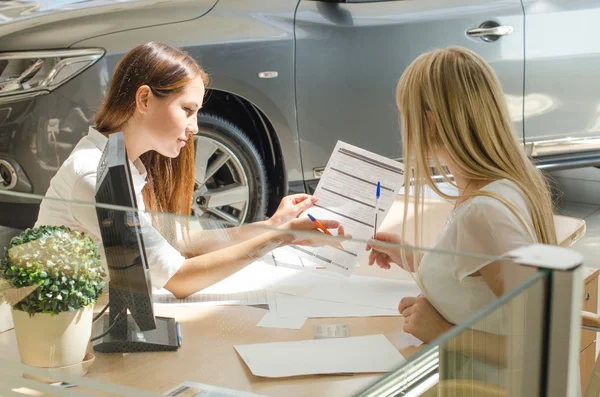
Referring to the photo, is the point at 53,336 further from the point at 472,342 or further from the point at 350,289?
the point at 472,342

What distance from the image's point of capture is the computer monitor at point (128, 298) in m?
1.29

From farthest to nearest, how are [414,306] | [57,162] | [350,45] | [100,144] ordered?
[350,45] → [57,162] → [100,144] → [414,306]

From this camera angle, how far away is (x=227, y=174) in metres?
3.71

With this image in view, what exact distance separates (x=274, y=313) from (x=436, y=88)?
754mm

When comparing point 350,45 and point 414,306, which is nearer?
point 414,306

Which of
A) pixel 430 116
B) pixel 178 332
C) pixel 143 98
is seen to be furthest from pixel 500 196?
pixel 143 98

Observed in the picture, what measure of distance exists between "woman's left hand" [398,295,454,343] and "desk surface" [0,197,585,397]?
17 millimetres

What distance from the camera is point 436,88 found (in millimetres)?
1808

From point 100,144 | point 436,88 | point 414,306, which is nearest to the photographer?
point 414,306

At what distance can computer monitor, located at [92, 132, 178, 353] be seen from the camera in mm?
1294

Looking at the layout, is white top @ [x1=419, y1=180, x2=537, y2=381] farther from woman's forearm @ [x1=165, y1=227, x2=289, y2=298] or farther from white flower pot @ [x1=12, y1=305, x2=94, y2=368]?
white flower pot @ [x1=12, y1=305, x2=94, y2=368]

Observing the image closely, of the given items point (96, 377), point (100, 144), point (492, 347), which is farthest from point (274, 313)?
point (100, 144)

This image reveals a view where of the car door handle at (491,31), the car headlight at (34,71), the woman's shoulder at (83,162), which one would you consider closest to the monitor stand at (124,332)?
the woman's shoulder at (83,162)

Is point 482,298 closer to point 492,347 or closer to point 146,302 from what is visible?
point 492,347
